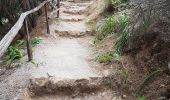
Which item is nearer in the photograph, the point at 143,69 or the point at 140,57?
the point at 143,69

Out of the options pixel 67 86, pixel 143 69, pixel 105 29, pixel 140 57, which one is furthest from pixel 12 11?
pixel 143 69

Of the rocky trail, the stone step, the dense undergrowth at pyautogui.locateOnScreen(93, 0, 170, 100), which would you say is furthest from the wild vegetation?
the stone step

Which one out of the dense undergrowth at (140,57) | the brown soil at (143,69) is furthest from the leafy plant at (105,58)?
the brown soil at (143,69)

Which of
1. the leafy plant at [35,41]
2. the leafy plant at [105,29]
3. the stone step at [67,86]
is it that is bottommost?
the stone step at [67,86]

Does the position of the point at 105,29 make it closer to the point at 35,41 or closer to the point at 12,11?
the point at 35,41

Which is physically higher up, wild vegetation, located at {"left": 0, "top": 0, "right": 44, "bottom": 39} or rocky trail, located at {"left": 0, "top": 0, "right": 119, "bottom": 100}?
wild vegetation, located at {"left": 0, "top": 0, "right": 44, "bottom": 39}

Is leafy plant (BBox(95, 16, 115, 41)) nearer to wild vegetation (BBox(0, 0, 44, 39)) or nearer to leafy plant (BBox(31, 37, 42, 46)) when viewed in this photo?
leafy plant (BBox(31, 37, 42, 46))

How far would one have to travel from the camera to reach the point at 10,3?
Result: 9000 millimetres

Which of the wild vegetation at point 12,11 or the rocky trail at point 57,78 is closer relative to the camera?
the rocky trail at point 57,78

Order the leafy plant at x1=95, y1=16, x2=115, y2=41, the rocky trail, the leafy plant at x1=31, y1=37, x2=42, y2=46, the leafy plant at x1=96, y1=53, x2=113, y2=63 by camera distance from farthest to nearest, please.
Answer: the leafy plant at x1=95, y1=16, x2=115, y2=41 < the leafy plant at x1=31, y1=37, x2=42, y2=46 < the leafy plant at x1=96, y1=53, x2=113, y2=63 < the rocky trail

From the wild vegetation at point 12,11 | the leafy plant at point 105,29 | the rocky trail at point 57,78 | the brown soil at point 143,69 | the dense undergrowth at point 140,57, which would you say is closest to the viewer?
the brown soil at point 143,69

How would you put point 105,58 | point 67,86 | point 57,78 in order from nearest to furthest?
point 67,86 < point 57,78 < point 105,58

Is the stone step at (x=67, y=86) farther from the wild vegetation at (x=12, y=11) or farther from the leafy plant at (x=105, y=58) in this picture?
the wild vegetation at (x=12, y=11)

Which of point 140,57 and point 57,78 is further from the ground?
point 140,57
